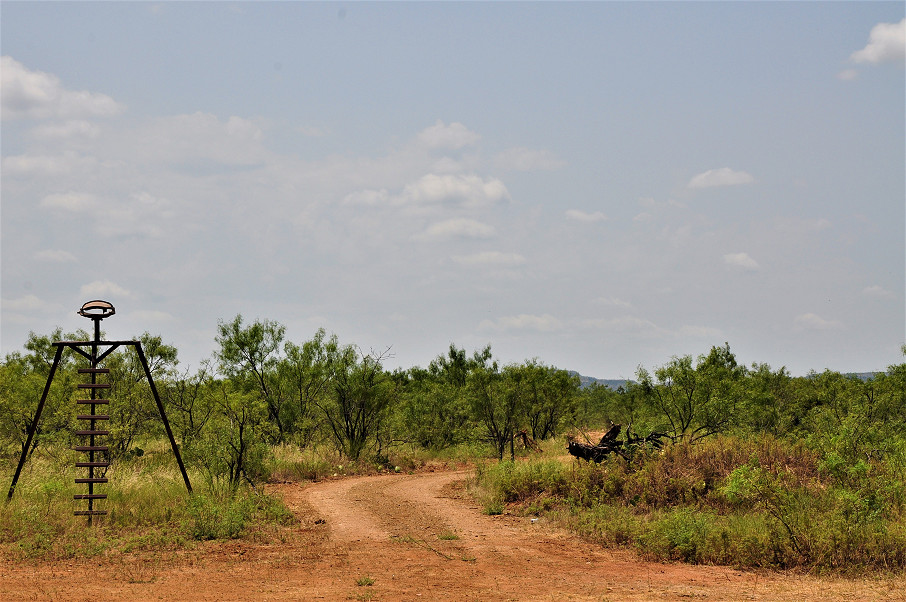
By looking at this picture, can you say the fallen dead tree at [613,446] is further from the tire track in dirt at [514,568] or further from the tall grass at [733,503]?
the tire track in dirt at [514,568]

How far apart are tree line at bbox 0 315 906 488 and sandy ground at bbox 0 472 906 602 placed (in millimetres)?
4557

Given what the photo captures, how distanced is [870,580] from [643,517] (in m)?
4.16

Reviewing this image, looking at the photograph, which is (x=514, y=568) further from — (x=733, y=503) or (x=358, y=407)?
(x=358, y=407)

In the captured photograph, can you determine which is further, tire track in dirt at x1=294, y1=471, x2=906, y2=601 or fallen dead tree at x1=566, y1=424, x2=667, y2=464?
fallen dead tree at x1=566, y1=424, x2=667, y2=464

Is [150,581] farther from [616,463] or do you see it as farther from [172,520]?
[616,463]

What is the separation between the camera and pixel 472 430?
30.9m

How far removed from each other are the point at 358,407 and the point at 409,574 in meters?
16.0

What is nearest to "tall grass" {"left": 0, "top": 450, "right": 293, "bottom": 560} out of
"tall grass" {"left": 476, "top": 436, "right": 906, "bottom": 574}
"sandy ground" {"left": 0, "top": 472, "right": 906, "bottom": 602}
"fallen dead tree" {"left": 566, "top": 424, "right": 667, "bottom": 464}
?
"sandy ground" {"left": 0, "top": 472, "right": 906, "bottom": 602}

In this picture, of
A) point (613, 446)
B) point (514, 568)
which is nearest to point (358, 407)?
point (613, 446)

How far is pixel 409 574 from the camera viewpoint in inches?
396

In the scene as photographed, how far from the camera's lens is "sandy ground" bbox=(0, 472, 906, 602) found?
896 cm

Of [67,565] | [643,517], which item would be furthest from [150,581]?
[643,517]

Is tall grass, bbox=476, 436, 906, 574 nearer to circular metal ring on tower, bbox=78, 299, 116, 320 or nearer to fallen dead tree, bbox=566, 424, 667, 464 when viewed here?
fallen dead tree, bbox=566, 424, 667, 464

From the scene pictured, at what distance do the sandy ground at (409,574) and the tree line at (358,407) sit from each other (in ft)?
15.0
